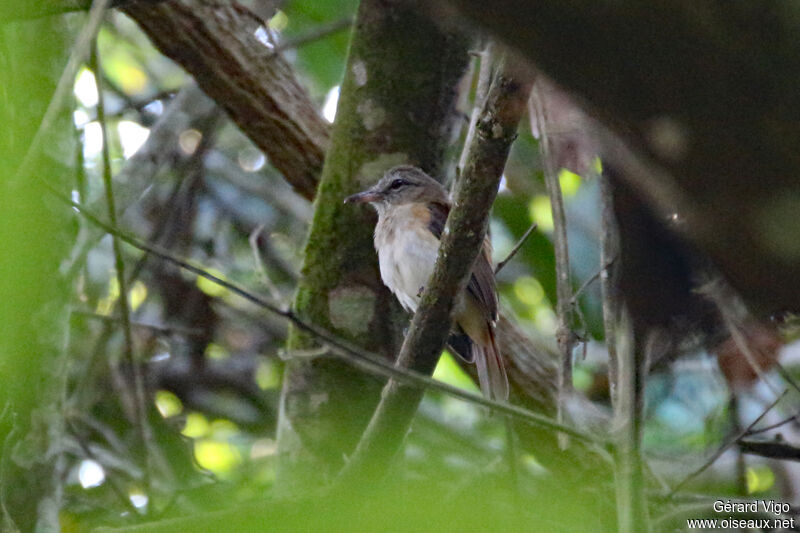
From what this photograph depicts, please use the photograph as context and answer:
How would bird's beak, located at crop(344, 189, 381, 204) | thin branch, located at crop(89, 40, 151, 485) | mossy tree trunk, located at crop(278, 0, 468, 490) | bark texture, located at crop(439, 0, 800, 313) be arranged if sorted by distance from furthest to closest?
1. bird's beak, located at crop(344, 189, 381, 204)
2. mossy tree trunk, located at crop(278, 0, 468, 490)
3. thin branch, located at crop(89, 40, 151, 485)
4. bark texture, located at crop(439, 0, 800, 313)

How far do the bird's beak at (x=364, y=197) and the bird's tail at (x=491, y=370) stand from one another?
34.7 inches

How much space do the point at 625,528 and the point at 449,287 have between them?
4.39 ft

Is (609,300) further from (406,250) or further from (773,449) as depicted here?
(406,250)

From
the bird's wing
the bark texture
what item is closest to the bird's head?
the bird's wing

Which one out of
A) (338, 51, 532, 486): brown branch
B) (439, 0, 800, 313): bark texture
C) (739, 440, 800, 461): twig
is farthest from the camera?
(739, 440, 800, 461): twig

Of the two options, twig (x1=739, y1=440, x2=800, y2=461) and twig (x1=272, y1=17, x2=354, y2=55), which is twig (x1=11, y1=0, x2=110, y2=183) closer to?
twig (x1=739, y1=440, x2=800, y2=461)

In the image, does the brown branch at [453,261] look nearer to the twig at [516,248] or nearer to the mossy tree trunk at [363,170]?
the twig at [516,248]

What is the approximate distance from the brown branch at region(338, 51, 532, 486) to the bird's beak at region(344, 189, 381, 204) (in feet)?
4.90

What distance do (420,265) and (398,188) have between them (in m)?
0.41

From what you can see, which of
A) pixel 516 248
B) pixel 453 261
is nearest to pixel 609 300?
pixel 453 261

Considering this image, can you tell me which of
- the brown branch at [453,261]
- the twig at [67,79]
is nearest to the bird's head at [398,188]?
the brown branch at [453,261]

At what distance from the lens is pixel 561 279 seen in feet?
10.5

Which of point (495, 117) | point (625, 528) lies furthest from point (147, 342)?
point (625, 528)

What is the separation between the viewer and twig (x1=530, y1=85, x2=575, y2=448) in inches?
119
